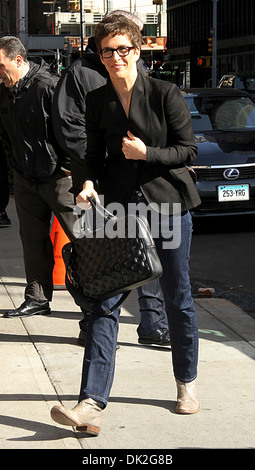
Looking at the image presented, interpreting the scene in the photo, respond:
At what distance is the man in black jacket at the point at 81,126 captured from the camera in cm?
567

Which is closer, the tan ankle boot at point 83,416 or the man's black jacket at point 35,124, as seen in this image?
the tan ankle boot at point 83,416

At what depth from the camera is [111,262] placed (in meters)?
4.10

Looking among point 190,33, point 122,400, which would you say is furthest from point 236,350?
point 190,33

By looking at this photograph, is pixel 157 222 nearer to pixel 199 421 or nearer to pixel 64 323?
pixel 199 421

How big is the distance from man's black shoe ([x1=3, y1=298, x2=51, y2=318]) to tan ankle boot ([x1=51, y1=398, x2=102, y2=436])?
7.91ft

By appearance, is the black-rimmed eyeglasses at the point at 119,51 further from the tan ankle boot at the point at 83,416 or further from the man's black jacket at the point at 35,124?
the man's black jacket at the point at 35,124

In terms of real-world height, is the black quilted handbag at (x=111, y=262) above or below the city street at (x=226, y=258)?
above

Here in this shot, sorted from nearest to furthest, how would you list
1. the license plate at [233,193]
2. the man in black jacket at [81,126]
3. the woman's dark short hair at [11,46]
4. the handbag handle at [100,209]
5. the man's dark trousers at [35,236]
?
the handbag handle at [100,209] < the man in black jacket at [81,126] < the woman's dark short hair at [11,46] < the man's dark trousers at [35,236] < the license plate at [233,193]

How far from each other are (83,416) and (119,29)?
1762 millimetres

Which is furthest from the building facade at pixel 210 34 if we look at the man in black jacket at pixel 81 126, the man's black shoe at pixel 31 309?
the man in black jacket at pixel 81 126

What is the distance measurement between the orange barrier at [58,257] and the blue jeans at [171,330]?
314 centimetres

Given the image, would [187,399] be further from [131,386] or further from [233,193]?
[233,193]

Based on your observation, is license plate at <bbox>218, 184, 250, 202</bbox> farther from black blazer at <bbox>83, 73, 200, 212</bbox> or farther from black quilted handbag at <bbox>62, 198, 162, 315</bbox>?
black quilted handbag at <bbox>62, 198, 162, 315</bbox>

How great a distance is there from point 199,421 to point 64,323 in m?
2.15
